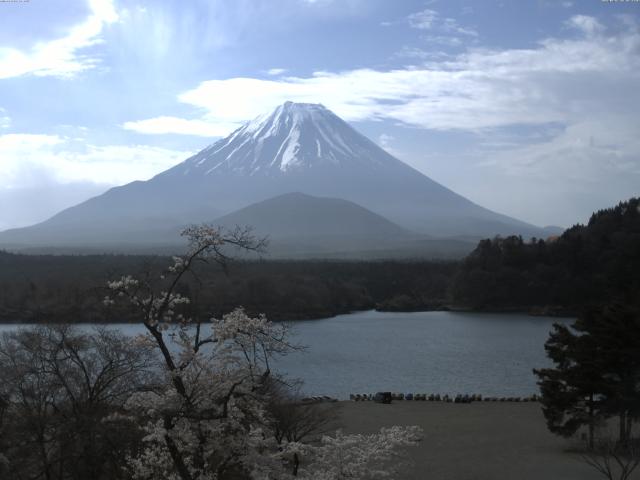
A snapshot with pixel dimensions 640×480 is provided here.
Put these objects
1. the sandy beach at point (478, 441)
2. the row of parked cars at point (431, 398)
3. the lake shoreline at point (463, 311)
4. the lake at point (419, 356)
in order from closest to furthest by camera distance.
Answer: the sandy beach at point (478, 441), the row of parked cars at point (431, 398), the lake at point (419, 356), the lake shoreline at point (463, 311)

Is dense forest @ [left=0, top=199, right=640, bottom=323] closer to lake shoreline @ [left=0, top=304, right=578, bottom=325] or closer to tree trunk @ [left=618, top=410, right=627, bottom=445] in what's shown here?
lake shoreline @ [left=0, top=304, right=578, bottom=325]

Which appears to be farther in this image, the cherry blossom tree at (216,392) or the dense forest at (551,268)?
the dense forest at (551,268)

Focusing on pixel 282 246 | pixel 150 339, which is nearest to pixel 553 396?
pixel 150 339

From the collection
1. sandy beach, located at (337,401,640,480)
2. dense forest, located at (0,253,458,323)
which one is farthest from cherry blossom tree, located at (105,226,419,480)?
dense forest, located at (0,253,458,323)

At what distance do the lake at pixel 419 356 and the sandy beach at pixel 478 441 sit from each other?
226 cm

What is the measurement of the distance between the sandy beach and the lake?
7.41 ft

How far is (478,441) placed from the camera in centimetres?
1020

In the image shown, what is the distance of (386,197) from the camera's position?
111m

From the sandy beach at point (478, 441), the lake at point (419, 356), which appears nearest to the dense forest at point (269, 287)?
the lake at point (419, 356)

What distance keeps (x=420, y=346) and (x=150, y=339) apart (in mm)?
18715

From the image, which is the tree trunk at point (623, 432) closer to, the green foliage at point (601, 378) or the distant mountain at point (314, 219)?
the green foliage at point (601, 378)

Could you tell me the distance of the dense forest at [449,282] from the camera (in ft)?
101

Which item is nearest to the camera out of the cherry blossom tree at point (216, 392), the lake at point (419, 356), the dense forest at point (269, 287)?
the cherry blossom tree at point (216, 392)

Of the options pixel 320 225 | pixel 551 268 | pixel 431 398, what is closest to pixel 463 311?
pixel 551 268
